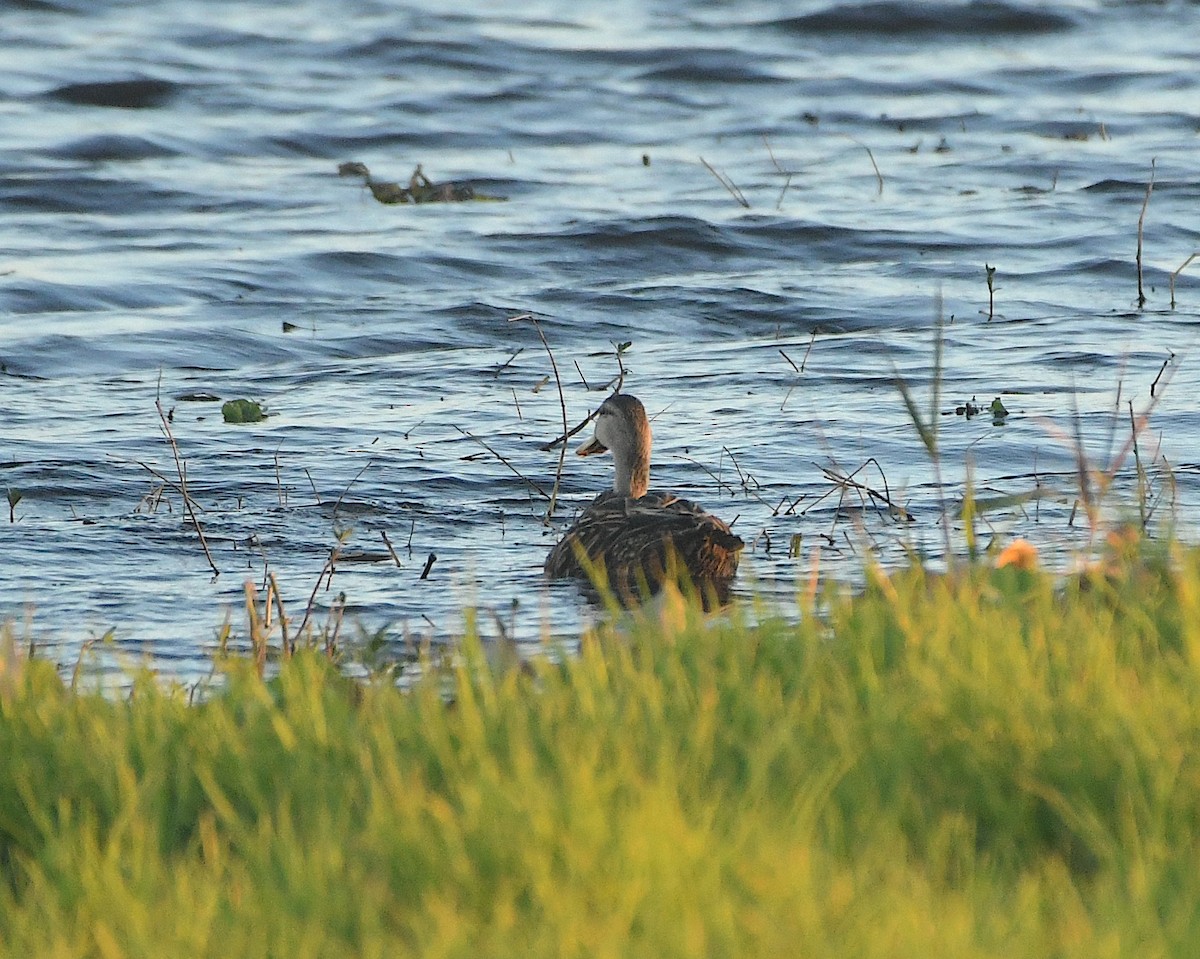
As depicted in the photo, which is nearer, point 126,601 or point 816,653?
point 816,653

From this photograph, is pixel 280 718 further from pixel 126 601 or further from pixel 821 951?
pixel 126 601

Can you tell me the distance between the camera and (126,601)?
24.2 ft

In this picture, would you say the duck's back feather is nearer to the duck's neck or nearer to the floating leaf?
the duck's neck

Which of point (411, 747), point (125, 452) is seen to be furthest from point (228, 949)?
point (125, 452)

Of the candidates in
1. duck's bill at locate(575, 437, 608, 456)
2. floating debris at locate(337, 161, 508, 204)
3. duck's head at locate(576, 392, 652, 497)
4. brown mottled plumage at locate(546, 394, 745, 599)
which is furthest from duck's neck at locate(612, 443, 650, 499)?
floating debris at locate(337, 161, 508, 204)

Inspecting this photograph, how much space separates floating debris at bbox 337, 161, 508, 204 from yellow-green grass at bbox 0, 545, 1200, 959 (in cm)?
1224

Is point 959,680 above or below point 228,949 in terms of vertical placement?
above

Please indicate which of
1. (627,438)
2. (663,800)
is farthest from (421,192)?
(663,800)

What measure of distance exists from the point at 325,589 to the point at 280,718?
3.34 m

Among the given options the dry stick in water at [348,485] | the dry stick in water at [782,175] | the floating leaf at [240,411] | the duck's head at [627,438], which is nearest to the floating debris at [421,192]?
the dry stick in water at [782,175]

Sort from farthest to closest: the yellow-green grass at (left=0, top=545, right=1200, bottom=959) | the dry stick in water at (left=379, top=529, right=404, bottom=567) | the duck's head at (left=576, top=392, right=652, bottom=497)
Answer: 1. the duck's head at (left=576, top=392, right=652, bottom=497)
2. the dry stick in water at (left=379, top=529, right=404, bottom=567)
3. the yellow-green grass at (left=0, top=545, right=1200, bottom=959)

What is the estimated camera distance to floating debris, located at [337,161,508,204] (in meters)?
16.8

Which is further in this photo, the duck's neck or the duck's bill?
the duck's bill

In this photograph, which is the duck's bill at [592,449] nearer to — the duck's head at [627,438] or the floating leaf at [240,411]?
the duck's head at [627,438]
